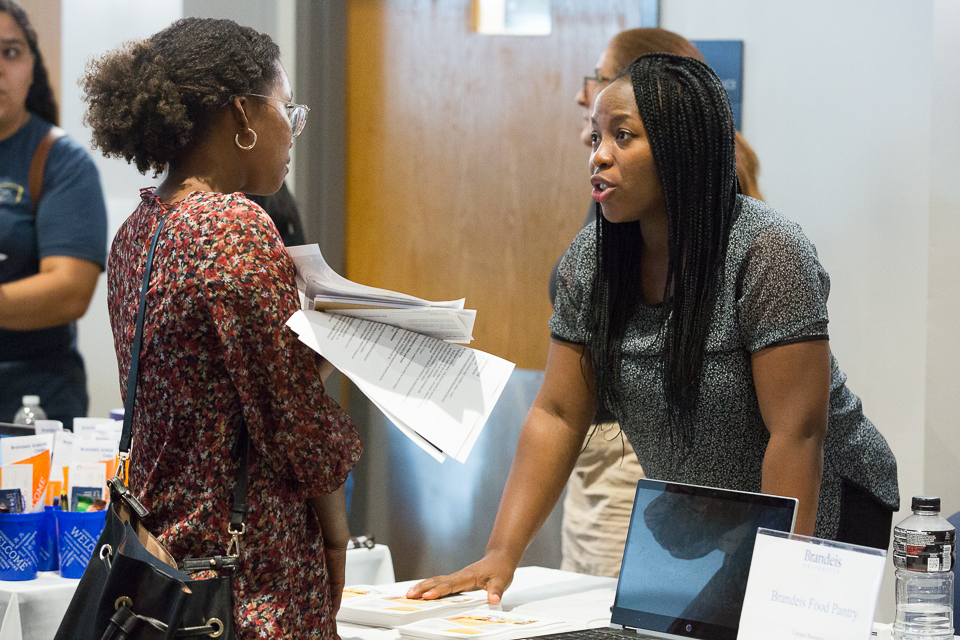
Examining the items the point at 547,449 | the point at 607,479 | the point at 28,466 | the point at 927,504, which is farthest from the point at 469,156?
the point at 927,504

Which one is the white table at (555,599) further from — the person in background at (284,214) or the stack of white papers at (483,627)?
the person in background at (284,214)

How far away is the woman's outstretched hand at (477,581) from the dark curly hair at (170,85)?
2.43ft

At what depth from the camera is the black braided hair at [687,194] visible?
60.1 inches

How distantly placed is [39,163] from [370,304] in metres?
2.55

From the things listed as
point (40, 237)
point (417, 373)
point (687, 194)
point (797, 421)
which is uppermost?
point (687, 194)

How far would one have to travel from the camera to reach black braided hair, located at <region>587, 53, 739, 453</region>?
153 cm

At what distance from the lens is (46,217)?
3.22 m

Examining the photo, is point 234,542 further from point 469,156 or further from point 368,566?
point 469,156

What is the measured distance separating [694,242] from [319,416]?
678 mm

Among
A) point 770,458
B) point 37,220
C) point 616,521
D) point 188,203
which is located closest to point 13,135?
point 37,220

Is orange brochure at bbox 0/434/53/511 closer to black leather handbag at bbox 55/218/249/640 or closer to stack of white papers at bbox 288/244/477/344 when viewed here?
black leather handbag at bbox 55/218/249/640

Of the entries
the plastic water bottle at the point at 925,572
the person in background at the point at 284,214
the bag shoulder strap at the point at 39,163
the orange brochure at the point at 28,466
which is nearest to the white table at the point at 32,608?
the orange brochure at the point at 28,466

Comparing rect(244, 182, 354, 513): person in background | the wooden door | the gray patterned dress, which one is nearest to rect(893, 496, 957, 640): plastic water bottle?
the gray patterned dress

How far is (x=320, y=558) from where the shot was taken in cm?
122
